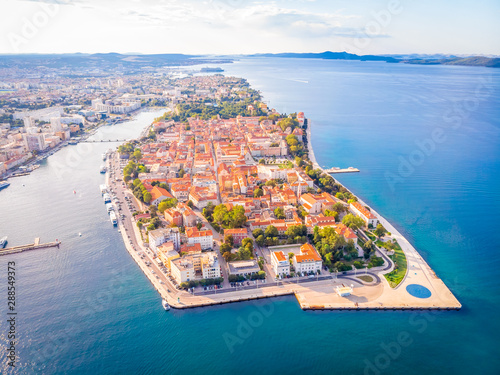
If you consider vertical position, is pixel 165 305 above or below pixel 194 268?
below

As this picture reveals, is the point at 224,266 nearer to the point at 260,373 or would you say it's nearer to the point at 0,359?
the point at 260,373

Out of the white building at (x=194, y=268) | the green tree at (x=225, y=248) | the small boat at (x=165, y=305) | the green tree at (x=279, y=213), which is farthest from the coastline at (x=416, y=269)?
the small boat at (x=165, y=305)

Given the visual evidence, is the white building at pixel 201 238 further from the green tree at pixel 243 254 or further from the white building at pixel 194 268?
the green tree at pixel 243 254

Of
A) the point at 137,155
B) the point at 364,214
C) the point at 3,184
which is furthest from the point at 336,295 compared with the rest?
the point at 3,184

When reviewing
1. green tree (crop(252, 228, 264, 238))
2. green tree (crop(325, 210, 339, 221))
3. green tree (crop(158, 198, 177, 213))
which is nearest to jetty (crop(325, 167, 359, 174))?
green tree (crop(325, 210, 339, 221))

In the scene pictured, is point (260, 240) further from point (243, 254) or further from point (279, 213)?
point (279, 213)

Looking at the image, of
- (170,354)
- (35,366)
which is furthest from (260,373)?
(35,366)
